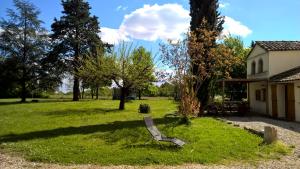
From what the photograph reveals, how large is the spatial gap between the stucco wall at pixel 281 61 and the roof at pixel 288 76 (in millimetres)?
520

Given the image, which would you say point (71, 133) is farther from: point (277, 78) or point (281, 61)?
point (281, 61)

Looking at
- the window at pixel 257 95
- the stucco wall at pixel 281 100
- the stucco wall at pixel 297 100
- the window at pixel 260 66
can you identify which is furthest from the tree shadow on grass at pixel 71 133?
the window at pixel 257 95

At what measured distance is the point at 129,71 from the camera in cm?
3164

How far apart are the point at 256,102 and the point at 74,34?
28199 mm

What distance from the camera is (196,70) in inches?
958

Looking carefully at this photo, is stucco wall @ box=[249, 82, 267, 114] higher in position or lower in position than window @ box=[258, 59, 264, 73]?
lower

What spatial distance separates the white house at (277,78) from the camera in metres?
24.8

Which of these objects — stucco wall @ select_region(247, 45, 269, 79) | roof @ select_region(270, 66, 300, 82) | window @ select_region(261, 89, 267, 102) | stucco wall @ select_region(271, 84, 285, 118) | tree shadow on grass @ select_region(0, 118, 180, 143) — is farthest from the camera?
window @ select_region(261, 89, 267, 102)

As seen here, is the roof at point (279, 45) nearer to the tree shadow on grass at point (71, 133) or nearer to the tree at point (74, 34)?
the tree shadow on grass at point (71, 133)

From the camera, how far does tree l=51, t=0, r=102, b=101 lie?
49312 millimetres

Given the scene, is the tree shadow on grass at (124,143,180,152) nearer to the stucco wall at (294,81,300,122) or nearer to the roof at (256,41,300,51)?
the stucco wall at (294,81,300,122)

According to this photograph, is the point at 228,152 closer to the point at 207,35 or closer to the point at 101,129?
the point at 101,129

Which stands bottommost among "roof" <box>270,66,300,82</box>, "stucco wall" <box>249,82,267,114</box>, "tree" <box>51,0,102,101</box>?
"stucco wall" <box>249,82,267,114</box>

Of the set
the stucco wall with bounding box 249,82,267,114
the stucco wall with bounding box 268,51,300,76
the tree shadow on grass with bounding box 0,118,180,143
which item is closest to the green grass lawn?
the tree shadow on grass with bounding box 0,118,180,143
